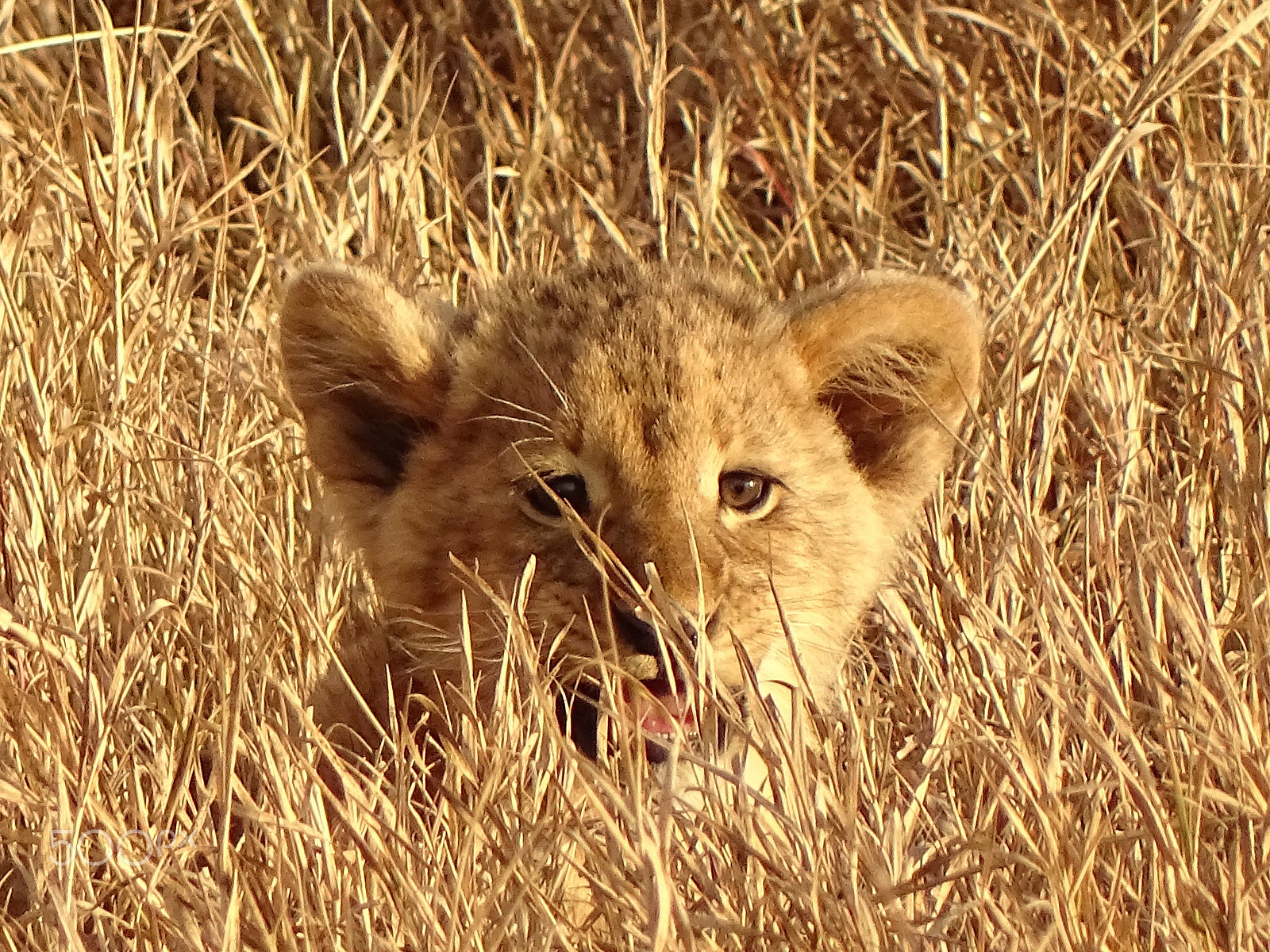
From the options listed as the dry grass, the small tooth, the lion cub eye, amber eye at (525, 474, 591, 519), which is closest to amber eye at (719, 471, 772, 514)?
the lion cub eye

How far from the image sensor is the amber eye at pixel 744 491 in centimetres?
317

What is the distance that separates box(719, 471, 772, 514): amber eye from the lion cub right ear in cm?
56

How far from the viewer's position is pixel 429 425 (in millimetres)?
3412

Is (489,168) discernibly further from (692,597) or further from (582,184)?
(692,597)

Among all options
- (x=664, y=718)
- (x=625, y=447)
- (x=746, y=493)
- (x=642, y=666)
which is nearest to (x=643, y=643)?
(x=642, y=666)

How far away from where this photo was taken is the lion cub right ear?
3.22 meters

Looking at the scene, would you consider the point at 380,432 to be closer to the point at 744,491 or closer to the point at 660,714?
the point at 744,491

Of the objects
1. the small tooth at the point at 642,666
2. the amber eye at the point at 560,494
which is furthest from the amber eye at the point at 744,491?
the small tooth at the point at 642,666

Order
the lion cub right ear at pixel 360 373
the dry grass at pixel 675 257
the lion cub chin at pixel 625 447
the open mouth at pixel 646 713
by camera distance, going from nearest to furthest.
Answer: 1. the dry grass at pixel 675 257
2. the open mouth at pixel 646 713
3. the lion cub chin at pixel 625 447
4. the lion cub right ear at pixel 360 373

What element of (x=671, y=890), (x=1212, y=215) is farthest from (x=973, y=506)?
(x=671, y=890)

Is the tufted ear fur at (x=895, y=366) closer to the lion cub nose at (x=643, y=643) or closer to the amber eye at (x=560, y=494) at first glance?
the amber eye at (x=560, y=494)

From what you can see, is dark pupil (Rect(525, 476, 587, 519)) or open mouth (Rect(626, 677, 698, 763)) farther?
dark pupil (Rect(525, 476, 587, 519))

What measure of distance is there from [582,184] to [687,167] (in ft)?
1.23

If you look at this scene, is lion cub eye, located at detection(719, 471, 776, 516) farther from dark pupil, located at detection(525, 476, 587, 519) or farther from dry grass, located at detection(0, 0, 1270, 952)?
dry grass, located at detection(0, 0, 1270, 952)
